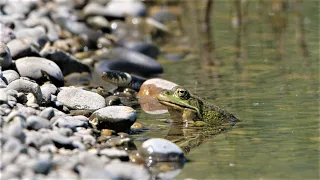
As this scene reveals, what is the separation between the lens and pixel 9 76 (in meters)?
7.70

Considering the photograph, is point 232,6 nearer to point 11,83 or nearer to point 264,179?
point 11,83

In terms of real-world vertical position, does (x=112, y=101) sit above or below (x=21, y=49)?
below

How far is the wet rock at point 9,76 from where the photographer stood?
7.60m

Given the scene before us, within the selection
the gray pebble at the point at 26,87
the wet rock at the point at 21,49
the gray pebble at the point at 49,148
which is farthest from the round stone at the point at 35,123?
the wet rock at the point at 21,49

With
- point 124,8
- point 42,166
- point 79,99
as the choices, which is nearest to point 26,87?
point 79,99

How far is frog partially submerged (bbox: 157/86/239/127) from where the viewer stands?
7.40 meters

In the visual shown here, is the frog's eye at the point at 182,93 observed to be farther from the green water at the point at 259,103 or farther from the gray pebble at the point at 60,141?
the gray pebble at the point at 60,141

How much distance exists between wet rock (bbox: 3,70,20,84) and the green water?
135 cm

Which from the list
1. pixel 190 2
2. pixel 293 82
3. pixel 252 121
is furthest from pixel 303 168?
pixel 190 2

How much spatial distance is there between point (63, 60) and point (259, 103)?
2.79m

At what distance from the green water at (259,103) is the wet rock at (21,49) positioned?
1784 mm

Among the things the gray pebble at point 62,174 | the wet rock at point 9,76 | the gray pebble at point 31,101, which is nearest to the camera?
the gray pebble at point 62,174

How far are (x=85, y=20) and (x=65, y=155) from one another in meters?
8.58

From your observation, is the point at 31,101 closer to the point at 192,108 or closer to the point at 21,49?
the point at 192,108
